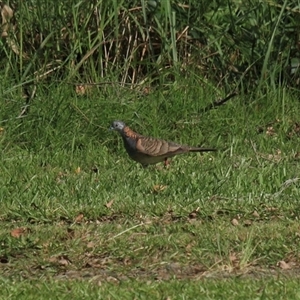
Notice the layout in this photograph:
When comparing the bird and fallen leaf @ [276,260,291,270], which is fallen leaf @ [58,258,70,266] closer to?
fallen leaf @ [276,260,291,270]

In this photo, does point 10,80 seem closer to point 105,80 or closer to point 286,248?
point 105,80

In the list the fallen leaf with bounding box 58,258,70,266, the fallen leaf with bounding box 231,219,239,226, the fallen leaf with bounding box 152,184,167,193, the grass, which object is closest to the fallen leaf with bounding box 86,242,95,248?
the grass

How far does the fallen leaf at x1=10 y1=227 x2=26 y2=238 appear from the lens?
6688 mm

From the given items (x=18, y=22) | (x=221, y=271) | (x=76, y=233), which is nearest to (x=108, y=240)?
(x=76, y=233)

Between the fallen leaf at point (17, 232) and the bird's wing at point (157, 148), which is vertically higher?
the fallen leaf at point (17, 232)

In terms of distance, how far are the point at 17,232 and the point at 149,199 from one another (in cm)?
111

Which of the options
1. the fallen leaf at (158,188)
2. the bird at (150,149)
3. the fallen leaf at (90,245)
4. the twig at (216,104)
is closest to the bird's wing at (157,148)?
the bird at (150,149)

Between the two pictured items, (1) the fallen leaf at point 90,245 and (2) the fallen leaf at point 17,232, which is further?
(2) the fallen leaf at point 17,232

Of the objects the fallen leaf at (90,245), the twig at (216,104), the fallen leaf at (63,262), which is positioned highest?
the fallen leaf at (63,262)

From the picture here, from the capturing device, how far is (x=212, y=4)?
11109 mm

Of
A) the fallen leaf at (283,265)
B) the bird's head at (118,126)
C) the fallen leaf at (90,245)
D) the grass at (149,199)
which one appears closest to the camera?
the grass at (149,199)

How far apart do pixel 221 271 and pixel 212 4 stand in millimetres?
5432

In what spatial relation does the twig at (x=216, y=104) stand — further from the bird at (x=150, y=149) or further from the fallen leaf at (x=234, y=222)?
the fallen leaf at (x=234, y=222)

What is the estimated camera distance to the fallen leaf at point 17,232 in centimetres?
669
